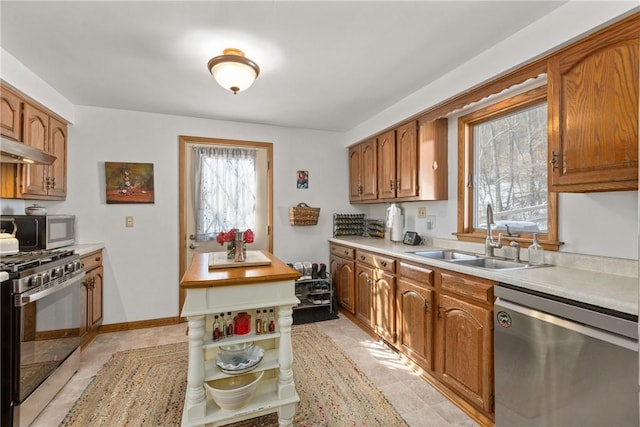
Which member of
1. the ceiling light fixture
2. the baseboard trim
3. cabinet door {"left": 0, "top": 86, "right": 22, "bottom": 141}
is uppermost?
the ceiling light fixture

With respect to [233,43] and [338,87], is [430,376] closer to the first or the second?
[338,87]

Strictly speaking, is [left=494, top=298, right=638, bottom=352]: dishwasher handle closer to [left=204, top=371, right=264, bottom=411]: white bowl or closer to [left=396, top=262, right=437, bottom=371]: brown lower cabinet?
[left=396, top=262, right=437, bottom=371]: brown lower cabinet

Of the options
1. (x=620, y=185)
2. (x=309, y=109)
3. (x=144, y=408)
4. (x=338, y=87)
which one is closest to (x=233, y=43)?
(x=338, y=87)

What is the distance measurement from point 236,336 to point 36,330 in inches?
49.9

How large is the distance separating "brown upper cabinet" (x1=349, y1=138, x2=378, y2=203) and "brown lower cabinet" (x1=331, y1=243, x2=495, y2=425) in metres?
0.93

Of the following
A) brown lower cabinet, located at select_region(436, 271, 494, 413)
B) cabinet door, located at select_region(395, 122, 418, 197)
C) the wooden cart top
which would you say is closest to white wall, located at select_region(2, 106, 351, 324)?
cabinet door, located at select_region(395, 122, 418, 197)

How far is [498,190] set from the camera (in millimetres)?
2434

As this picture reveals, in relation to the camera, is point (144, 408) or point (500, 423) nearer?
point (500, 423)

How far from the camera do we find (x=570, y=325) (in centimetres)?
130

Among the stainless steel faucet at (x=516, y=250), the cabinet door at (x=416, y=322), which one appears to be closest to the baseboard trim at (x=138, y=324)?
the cabinet door at (x=416, y=322)

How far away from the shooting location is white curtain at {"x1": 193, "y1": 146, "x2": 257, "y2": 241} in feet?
11.3

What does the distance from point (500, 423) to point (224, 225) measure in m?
3.01

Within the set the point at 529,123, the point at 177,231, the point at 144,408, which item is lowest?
the point at 144,408

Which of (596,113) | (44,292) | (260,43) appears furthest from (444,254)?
(44,292)
